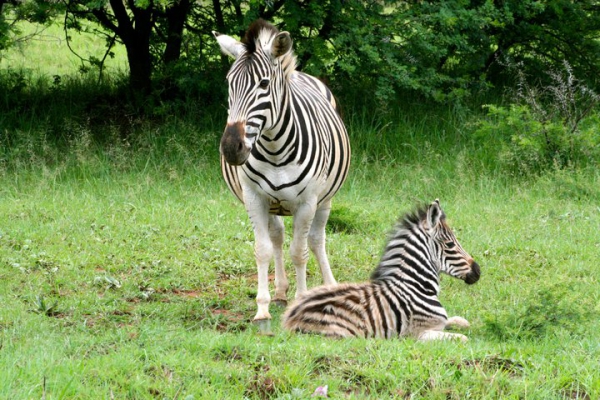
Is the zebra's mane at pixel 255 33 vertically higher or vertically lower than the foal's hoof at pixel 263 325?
higher

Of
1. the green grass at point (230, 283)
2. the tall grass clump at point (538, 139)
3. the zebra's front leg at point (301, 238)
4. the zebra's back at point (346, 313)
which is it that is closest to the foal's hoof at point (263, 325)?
the green grass at point (230, 283)

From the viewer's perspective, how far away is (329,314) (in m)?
6.23

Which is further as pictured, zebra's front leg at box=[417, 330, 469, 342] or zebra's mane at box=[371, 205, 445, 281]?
zebra's mane at box=[371, 205, 445, 281]

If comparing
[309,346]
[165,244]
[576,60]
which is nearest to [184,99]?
[165,244]

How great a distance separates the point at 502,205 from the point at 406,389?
6263 millimetres

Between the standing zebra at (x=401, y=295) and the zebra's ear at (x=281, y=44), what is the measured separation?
173cm

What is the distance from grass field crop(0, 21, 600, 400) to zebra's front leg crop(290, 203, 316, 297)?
0.38 meters

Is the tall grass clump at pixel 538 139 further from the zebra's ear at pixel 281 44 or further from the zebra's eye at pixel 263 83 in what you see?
the zebra's eye at pixel 263 83

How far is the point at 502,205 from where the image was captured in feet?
35.2

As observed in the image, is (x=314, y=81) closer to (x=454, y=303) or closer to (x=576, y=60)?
(x=454, y=303)

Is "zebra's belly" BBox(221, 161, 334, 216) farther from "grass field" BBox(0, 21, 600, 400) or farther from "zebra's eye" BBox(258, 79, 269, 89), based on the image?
"grass field" BBox(0, 21, 600, 400)

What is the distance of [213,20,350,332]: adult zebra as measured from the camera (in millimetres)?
6293

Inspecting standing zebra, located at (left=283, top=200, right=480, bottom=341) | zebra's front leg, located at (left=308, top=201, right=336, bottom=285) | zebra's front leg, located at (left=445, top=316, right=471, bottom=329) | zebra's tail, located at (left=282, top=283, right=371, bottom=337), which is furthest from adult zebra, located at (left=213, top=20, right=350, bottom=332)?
zebra's front leg, located at (left=445, top=316, right=471, bottom=329)

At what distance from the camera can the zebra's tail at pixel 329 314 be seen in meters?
6.16
